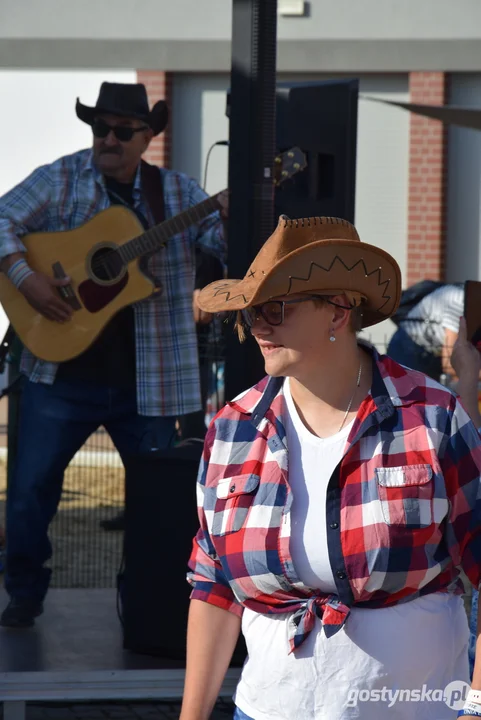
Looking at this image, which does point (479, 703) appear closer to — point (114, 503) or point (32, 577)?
point (32, 577)

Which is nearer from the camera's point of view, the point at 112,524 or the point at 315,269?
the point at 315,269

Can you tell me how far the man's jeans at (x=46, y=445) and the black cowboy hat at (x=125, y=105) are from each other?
1100 millimetres

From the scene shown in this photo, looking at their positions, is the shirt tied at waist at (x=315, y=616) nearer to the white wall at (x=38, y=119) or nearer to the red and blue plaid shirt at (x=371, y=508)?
the red and blue plaid shirt at (x=371, y=508)

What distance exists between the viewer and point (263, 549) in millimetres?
2096

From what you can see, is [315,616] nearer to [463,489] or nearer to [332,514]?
[332,514]

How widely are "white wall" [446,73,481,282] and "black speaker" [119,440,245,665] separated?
26.0 ft

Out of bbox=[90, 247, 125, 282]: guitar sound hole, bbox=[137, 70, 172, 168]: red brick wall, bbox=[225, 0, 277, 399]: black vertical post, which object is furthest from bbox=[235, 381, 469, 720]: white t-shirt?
bbox=[137, 70, 172, 168]: red brick wall

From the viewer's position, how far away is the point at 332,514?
81.3 inches

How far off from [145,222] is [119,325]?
401 millimetres

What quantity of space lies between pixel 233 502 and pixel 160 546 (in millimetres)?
1643

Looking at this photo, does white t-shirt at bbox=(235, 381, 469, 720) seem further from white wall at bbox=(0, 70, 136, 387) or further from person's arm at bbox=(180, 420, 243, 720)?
white wall at bbox=(0, 70, 136, 387)

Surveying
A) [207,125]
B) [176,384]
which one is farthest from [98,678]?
[207,125]

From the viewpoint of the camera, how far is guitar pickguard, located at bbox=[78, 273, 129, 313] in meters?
4.27

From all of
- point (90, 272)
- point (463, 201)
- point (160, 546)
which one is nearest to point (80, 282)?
point (90, 272)
